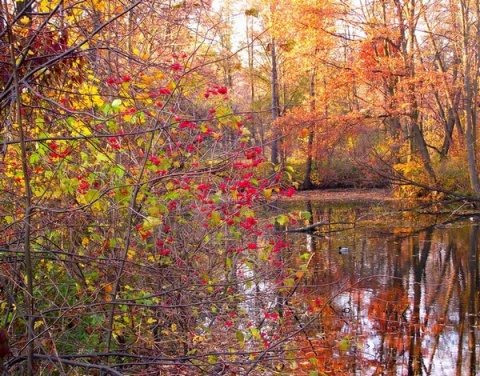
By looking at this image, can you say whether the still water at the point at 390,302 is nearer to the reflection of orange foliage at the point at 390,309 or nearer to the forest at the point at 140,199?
the reflection of orange foliage at the point at 390,309

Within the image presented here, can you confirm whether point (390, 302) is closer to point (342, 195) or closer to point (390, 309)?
point (390, 309)

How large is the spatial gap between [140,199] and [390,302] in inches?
261

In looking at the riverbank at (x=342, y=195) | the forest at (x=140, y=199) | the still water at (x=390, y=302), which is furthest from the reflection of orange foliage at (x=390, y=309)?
the riverbank at (x=342, y=195)

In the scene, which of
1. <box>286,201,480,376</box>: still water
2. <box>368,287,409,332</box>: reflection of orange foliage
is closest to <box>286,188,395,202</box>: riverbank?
<box>286,201,480,376</box>: still water

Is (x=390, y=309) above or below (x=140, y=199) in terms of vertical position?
below

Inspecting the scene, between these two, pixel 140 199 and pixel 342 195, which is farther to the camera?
pixel 342 195

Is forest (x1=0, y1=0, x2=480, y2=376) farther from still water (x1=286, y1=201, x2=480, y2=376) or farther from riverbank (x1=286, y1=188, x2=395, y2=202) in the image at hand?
riverbank (x1=286, y1=188, x2=395, y2=202)

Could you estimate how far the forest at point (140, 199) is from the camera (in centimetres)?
330

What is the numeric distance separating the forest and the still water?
403 millimetres

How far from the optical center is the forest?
330 centimetres

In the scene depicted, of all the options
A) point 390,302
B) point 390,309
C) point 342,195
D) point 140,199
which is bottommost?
point 390,309

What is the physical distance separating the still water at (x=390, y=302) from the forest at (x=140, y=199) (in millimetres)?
403

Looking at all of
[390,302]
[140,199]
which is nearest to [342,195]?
[390,302]

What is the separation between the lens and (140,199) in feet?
15.3
